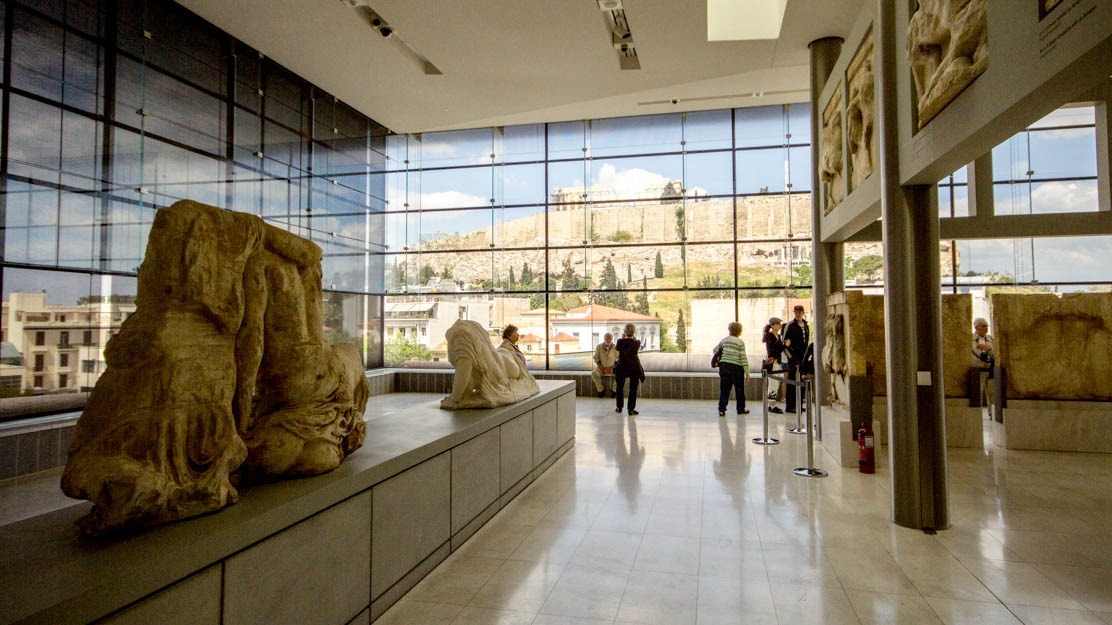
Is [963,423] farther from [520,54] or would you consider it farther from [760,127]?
[520,54]

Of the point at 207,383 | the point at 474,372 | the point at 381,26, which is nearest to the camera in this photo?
the point at 207,383

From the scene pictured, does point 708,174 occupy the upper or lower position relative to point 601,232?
upper

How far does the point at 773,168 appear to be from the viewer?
14148 mm

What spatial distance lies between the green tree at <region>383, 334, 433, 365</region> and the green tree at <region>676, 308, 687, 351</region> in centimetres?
662

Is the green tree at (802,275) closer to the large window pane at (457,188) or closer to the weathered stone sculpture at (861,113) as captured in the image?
the weathered stone sculpture at (861,113)

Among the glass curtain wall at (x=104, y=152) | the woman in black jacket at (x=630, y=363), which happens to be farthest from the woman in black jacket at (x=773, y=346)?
the glass curtain wall at (x=104, y=152)

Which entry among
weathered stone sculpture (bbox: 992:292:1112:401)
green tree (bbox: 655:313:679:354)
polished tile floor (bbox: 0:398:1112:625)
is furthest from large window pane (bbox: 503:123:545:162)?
weathered stone sculpture (bbox: 992:292:1112:401)

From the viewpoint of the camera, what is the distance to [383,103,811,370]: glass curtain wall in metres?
14.1

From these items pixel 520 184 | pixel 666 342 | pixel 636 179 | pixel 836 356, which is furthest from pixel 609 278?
pixel 836 356

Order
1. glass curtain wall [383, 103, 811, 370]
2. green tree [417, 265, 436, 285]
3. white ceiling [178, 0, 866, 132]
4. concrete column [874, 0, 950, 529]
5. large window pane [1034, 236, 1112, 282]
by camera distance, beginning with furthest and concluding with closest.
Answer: green tree [417, 265, 436, 285], glass curtain wall [383, 103, 811, 370], large window pane [1034, 236, 1112, 282], white ceiling [178, 0, 866, 132], concrete column [874, 0, 950, 529]

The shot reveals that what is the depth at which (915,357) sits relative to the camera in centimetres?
488

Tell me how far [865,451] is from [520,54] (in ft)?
28.9

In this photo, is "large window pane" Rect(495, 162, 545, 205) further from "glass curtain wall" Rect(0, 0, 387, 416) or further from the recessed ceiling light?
the recessed ceiling light

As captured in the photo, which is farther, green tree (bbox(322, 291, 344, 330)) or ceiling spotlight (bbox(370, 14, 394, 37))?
green tree (bbox(322, 291, 344, 330))
